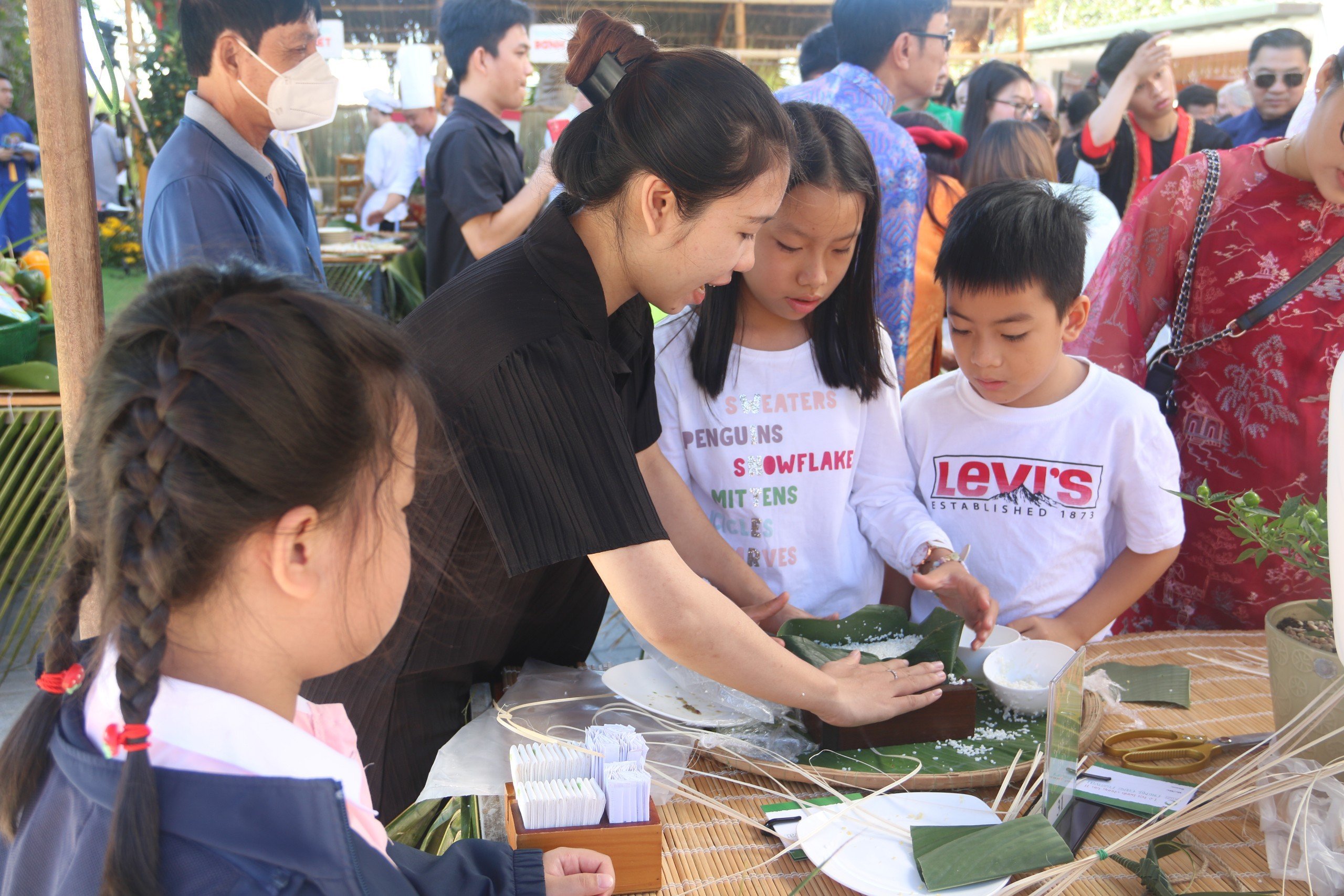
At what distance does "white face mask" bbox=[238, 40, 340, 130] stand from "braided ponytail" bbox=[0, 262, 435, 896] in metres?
1.49

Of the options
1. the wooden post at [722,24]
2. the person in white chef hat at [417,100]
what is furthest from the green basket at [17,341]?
the wooden post at [722,24]

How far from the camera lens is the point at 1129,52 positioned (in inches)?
149

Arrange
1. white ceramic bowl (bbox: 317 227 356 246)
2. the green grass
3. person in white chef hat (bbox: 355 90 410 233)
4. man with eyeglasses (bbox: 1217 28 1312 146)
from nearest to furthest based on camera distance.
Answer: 1. man with eyeglasses (bbox: 1217 28 1312 146)
2. the green grass
3. white ceramic bowl (bbox: 317 227 356 246)
4. person in white chef hat (bbox: 355 90 410 233)

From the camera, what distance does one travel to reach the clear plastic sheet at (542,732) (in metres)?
1.15

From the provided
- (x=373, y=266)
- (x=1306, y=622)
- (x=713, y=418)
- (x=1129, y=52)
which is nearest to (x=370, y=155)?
(x=373, y=266)

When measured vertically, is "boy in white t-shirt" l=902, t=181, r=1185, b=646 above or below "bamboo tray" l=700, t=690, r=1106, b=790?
above

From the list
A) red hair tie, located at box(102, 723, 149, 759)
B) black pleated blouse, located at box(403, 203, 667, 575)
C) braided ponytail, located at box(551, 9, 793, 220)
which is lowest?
red hair tie, located at box(102, 723, 149, 759)

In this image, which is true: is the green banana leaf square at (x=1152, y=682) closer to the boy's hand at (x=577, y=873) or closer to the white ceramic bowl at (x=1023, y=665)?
the white ceramic bowl at (x=1023, y=665)

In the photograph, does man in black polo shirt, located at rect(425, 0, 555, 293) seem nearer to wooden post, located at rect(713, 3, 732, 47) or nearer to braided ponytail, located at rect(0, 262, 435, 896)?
braided ponytail, located at rect(0, 262, 435, 896)

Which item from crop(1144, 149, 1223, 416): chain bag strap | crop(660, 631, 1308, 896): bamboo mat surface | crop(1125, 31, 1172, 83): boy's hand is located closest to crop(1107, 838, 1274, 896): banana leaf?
crop(660, 631, 1308, 896): bamboo mat surface

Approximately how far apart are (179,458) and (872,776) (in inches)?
33.0

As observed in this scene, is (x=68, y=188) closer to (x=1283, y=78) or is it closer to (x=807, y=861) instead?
(x=807, y=861)

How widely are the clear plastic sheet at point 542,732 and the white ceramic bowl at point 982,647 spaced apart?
43 centimetres

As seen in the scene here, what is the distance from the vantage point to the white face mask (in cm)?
208
